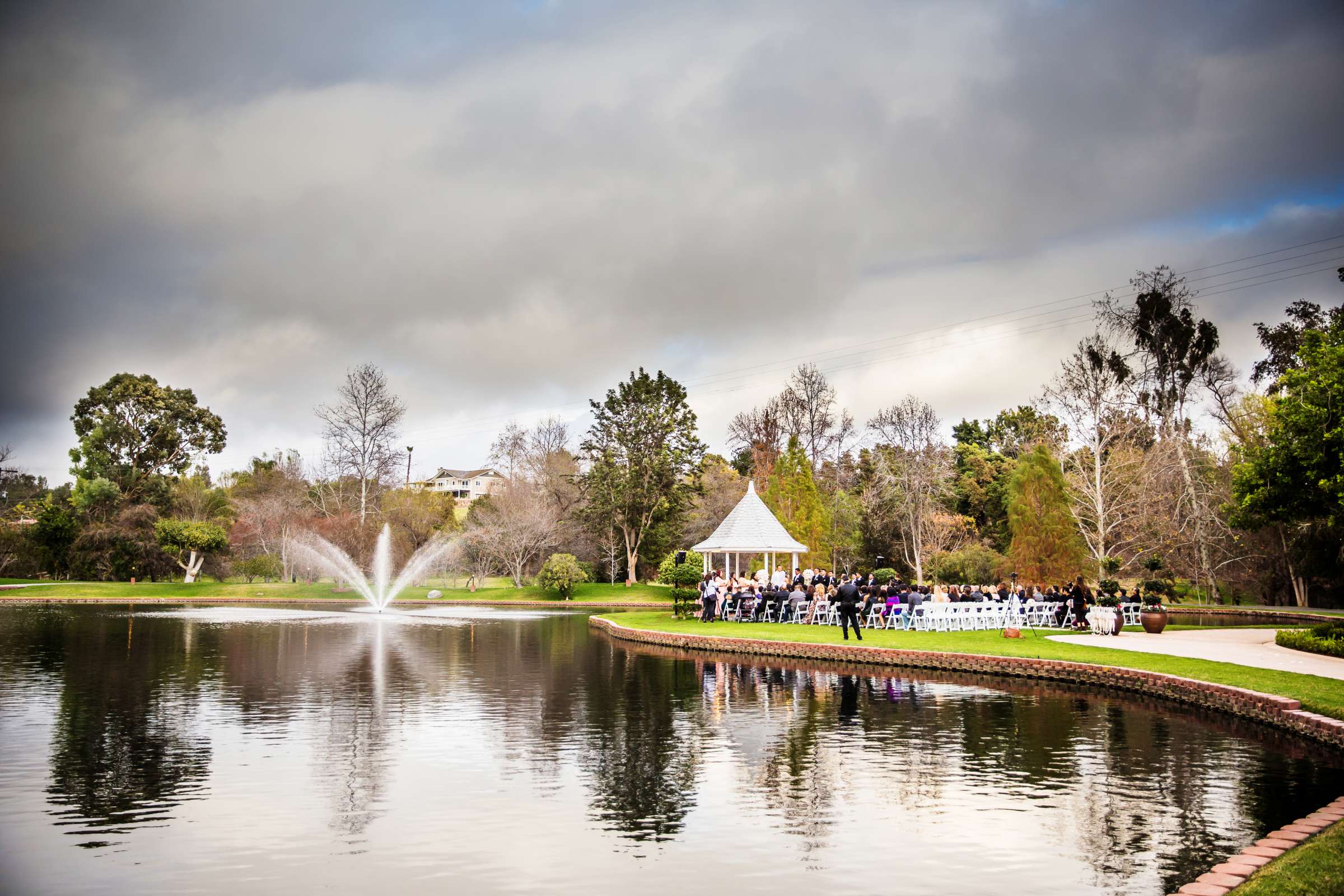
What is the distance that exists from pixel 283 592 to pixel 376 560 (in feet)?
18.3

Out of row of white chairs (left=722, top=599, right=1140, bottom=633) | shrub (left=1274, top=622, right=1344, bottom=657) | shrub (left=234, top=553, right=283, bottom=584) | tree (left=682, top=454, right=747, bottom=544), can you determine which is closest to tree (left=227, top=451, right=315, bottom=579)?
shrub (left=234, top=553, right=283, bottom=584)

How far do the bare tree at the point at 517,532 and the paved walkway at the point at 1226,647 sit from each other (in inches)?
1443

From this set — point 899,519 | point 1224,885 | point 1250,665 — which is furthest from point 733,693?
point 899,519

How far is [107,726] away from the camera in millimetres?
13773

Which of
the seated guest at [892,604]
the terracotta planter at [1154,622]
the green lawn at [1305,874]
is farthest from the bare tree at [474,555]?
the green lawn at [1305,874]

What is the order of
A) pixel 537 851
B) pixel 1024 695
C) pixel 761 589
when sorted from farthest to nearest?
pixel 761 589
pixel 1024 695
pixel 537 851

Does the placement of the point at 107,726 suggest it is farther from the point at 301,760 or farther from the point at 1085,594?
the point at 1085,594

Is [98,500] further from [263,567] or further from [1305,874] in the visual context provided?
[1305,874]

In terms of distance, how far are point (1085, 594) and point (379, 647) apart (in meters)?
20.0

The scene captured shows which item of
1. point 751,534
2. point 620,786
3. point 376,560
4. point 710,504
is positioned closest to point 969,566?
point 751,534

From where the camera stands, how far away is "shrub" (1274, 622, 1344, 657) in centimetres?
1973

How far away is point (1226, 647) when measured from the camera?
2186 cm

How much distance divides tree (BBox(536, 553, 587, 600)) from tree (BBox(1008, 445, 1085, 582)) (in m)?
23.0

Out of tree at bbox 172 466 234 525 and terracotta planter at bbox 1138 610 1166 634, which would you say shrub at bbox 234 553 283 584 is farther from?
terracotta planter at bbox 1138 610 1166 634
